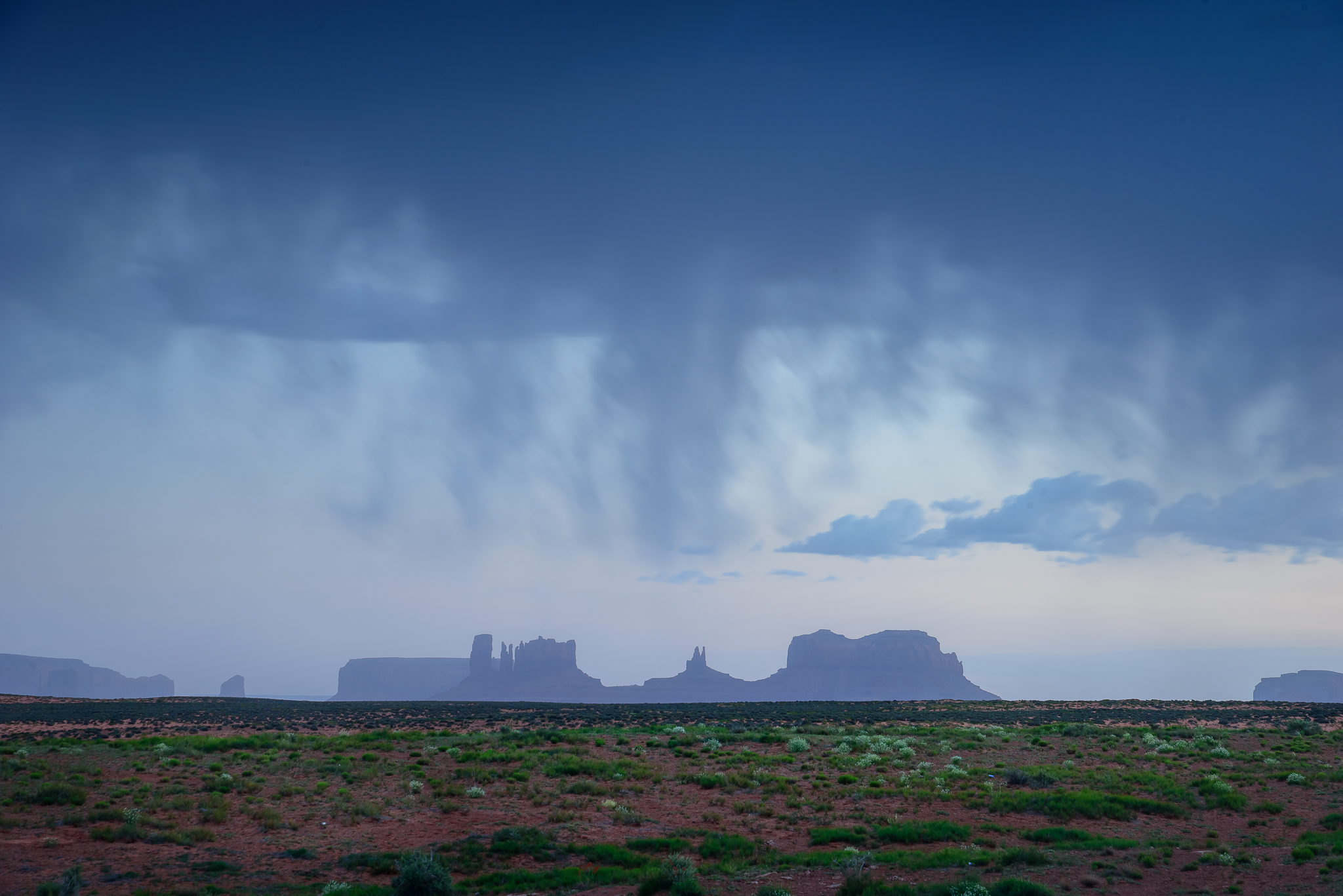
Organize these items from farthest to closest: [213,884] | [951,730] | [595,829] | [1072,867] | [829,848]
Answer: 1. [951,730]
2. [595,829]
3. [829,848]
4. [1072,867]
5. [213,884]

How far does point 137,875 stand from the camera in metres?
16.2

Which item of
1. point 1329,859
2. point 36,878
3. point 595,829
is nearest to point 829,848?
point 595,829

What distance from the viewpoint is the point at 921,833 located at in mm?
19766

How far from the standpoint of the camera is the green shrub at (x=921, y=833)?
19453 mm

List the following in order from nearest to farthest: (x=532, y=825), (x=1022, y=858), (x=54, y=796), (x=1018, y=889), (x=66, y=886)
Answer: (x=66, y=886) < (x=1018, y=889) < (x=1022, y=858) < (x=532, y=825) < (x=54, y=796)

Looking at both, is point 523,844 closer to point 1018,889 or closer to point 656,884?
point 656,884

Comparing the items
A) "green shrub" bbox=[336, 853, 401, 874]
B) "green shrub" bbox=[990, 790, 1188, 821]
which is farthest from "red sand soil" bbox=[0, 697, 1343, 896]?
"green shrub" bbox=[990, 790, 1188, 821]

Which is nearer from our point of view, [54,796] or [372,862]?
[372,862]

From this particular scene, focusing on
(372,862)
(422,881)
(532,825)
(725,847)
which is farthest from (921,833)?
(372,862)

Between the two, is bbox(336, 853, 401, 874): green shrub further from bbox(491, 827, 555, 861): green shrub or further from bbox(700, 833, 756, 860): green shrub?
bbox(700, 833, 756, 860): green shrub

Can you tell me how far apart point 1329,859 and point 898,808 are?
33.7 ft


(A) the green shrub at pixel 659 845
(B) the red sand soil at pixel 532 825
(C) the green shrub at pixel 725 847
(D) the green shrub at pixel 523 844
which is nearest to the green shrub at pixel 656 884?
(B) the red sand soil at pixel 532 825

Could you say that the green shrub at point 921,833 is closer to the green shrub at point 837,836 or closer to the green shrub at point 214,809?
the green shrub at point 837,836

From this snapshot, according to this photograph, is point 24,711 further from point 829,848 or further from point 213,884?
point 829,848
